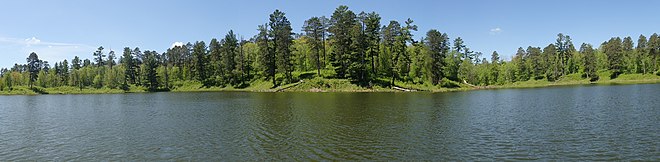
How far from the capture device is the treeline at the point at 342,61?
94375 millimetres

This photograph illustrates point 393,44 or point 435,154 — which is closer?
point 435,154

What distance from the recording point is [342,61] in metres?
93.6

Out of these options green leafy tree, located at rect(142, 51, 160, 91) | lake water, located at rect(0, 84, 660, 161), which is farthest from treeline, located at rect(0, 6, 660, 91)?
lake water, located at rect(0, 84, 660, 161)

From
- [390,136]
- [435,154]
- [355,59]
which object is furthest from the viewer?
[355,59]

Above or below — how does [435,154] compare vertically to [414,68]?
below

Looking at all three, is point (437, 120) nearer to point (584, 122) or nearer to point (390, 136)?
point (390, 136)

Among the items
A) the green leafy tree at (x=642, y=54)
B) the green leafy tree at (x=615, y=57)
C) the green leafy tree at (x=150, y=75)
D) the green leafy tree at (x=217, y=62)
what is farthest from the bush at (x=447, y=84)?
the green leafy tree at (x=150, y=75)

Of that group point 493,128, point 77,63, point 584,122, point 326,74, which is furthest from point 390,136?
point 77,63

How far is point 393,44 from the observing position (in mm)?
97875

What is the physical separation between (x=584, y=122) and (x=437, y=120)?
11647 mm

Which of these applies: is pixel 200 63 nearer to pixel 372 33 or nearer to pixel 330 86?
pixel 330 86

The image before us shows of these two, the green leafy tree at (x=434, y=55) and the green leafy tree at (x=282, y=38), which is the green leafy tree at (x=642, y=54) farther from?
the green leafy tree at (x=282, y=38)

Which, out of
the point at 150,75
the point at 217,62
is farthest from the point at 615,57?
the point at 150,75

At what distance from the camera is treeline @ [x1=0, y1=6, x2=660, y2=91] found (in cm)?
9438
